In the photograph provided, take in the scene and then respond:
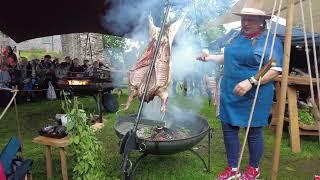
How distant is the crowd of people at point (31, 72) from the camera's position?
1061 cm

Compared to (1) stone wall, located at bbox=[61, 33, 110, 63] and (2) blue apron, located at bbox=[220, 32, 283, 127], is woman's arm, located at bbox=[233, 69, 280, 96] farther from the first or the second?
(1) stone wall, located at bbox=[61, 33, 110, 63]

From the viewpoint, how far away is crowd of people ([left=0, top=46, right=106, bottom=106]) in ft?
34.8

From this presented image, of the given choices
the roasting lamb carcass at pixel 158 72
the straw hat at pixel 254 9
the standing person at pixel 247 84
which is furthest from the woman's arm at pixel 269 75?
the roasting lamb carcass at pixel 158 72

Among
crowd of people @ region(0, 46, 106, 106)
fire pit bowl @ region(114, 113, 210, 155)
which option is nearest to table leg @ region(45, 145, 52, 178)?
fire pit bowl @ region(114, 113, 210, 155)

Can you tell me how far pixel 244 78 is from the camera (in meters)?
3.61

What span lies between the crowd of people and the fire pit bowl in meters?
6.23

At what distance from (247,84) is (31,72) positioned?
10.2 meters

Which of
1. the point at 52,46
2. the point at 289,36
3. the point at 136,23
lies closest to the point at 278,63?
the point at 289,36

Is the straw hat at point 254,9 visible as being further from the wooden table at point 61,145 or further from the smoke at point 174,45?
the wooden table at point 61,145

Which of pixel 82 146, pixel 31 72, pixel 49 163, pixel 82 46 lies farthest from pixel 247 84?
pixel 82 46

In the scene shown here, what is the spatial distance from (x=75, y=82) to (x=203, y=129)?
4363 millimetres

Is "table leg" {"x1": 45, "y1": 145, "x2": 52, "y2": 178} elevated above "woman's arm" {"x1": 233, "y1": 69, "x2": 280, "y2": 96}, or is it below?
below

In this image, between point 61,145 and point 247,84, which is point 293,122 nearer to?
point 247,84

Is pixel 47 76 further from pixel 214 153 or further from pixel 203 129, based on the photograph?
pixel 203 129
